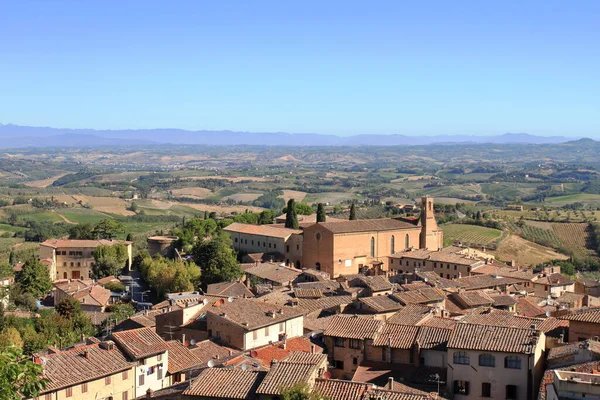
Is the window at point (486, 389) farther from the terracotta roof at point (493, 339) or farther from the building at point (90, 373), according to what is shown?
the building at point (90, 373)

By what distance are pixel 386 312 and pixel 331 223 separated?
83.5 feet

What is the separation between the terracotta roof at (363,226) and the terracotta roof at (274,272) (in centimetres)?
581

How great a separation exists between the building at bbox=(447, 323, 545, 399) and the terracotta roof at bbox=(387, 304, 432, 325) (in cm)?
440

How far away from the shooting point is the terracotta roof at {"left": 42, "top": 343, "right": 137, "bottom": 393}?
1789 centimetres

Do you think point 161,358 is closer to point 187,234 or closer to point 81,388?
point 81,388

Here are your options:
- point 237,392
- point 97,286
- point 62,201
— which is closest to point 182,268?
point 97,286

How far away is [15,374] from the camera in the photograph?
895 centimetres

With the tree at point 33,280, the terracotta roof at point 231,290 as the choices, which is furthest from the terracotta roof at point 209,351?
the tree at point 33,280

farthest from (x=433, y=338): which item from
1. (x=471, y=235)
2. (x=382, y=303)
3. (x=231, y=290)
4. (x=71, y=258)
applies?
(x=471, y=235)

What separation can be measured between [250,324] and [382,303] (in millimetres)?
5564

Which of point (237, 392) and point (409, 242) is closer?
point (237, 392)

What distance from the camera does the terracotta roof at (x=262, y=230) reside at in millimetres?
53094

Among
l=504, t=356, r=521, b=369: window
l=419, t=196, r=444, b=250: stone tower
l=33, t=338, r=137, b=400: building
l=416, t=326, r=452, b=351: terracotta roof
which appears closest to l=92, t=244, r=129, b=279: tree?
l=419, t=196, r=444, b=250: stone tower

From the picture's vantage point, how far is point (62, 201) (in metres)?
132
